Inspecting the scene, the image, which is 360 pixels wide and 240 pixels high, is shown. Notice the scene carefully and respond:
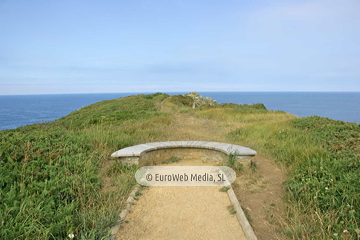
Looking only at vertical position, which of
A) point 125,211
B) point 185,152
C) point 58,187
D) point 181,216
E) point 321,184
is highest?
point 58,187

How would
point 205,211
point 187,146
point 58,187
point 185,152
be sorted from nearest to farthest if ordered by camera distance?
point 58,187 → point 205,211 → point 187,146 → point 185,152

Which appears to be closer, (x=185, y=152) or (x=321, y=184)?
(x=321, y=184)

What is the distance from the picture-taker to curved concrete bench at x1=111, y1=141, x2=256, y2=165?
6.12m

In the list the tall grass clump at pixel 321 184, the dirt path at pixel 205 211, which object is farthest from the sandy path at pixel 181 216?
the tall grass clump at pixel 321 184

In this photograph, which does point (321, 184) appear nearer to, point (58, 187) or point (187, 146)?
point (187, 146)

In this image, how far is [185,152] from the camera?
284 inches

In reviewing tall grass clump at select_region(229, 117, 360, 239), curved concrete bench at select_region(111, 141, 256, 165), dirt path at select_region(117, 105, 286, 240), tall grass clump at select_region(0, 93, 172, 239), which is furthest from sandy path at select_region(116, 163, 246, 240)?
curved concrete bench at select_region(111, 141, 256, 165)

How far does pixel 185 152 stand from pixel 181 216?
3.21 m

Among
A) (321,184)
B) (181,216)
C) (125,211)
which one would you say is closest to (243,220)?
(181,216)

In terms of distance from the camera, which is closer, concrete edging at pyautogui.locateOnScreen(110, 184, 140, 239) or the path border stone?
concrete edging at pyautogui.locateOnScreen(110, 184, 140, 239)

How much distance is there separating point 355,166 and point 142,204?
445 centimetres

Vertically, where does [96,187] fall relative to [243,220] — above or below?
above

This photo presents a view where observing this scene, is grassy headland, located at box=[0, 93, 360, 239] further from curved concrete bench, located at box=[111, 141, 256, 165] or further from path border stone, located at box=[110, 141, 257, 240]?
curved concrete bench, located at box=[111, 141, 256, 165]

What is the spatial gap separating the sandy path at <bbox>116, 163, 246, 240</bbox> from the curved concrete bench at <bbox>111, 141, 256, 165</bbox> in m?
1.30
